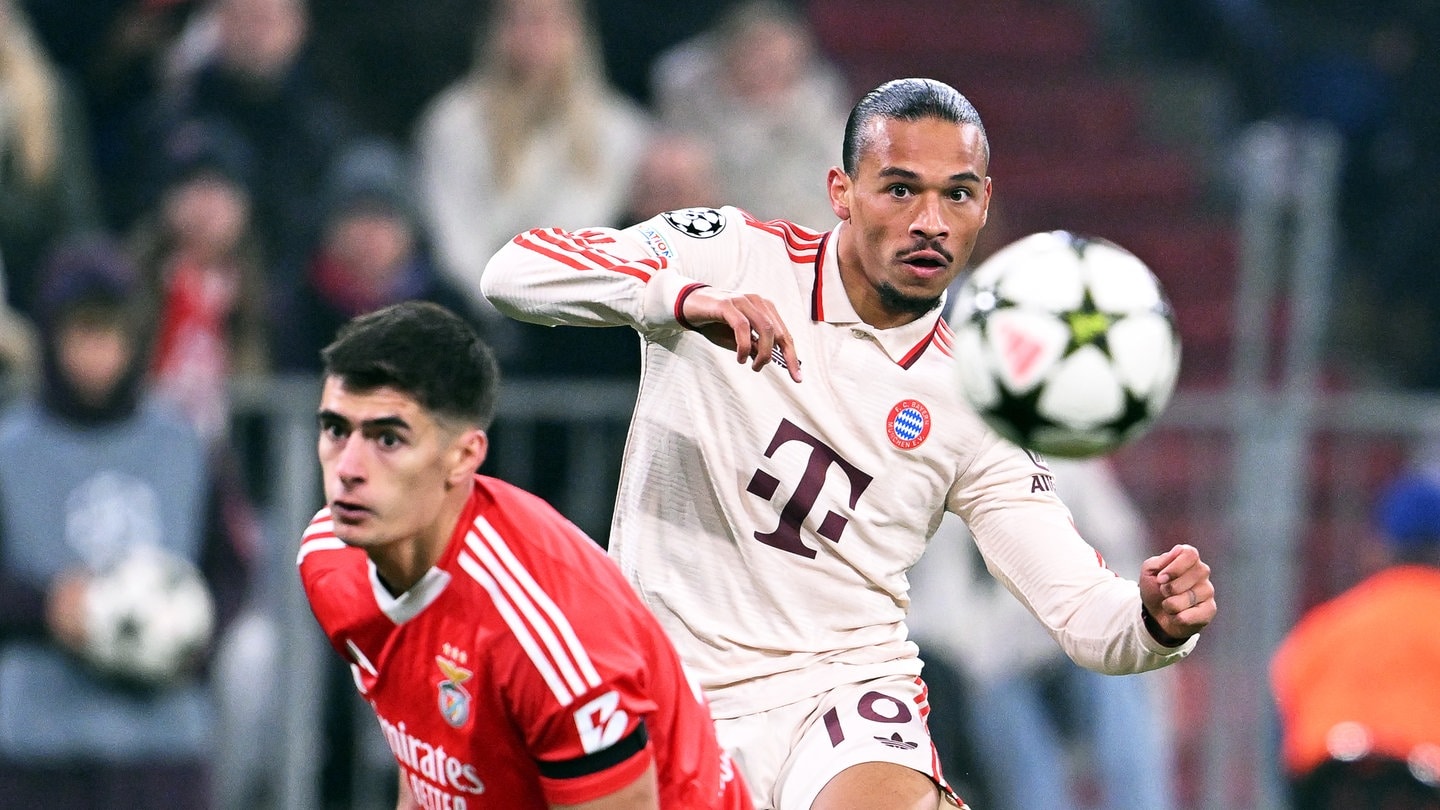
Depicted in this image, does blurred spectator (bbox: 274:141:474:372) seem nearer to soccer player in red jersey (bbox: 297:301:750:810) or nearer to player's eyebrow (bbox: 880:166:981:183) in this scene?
player's eyebrow (bbox: 880:166:981:183)

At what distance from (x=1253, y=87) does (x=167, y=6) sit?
617 cm

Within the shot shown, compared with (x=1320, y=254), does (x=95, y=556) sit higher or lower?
lower

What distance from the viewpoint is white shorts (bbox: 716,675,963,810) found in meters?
4.52

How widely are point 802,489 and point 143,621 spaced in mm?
3261

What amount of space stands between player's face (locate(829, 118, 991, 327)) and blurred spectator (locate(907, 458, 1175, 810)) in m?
3.24

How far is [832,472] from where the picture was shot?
4629 mm

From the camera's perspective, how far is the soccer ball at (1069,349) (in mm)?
4086

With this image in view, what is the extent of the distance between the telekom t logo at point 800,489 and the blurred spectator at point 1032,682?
313 centimetres

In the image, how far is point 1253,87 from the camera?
1210 centimetres

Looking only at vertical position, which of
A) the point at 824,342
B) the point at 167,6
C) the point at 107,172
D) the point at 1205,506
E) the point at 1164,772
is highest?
the point at 167,6

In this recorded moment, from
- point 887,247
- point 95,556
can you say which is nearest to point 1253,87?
point 95,556

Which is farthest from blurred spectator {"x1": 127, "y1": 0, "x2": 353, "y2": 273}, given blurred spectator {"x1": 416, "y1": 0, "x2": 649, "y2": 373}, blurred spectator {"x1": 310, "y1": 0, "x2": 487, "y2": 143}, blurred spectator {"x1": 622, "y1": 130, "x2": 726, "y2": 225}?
blurred spectator {"x1": 622, "y1": 130, "x2": 726, "y2": 225}

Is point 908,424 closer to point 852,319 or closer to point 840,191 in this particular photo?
point 852,319

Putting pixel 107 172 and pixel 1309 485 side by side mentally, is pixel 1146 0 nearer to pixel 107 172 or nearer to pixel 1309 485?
pixel 1309 485
